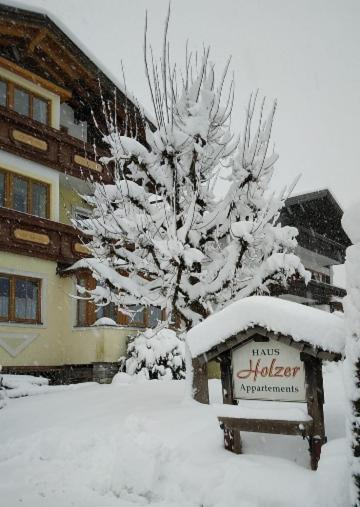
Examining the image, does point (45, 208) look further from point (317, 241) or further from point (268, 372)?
point (317, 241)

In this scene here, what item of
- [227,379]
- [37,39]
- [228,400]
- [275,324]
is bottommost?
[228,400]

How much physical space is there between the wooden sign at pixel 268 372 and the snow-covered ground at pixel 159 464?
667 mm

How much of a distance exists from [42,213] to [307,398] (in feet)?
37.9

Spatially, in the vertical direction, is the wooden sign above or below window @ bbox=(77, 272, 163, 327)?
below

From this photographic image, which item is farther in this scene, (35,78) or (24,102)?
(35,78)

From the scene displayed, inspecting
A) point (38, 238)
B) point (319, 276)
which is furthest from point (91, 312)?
point (319, 276)

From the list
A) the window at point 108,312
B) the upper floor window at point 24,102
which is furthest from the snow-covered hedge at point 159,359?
the upper floor window at point 24,102

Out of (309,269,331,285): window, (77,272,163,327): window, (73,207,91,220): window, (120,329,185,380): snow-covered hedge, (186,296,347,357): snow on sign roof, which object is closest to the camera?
(186,296,347,357): snow on sign roof

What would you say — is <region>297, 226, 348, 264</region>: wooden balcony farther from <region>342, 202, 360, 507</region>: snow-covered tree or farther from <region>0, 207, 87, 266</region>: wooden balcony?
<region>342, 202, 360, 507</region>: snow-covered tree

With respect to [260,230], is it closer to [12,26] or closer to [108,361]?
[108,361]

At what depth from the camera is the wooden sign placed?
508 centimetres

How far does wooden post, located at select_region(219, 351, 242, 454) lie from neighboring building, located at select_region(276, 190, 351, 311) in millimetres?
14878

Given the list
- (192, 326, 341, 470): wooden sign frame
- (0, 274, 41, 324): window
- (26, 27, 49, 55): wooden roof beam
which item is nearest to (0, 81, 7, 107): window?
(26, 27, 49, 55): wooden roof beam

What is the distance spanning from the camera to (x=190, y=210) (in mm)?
8023
